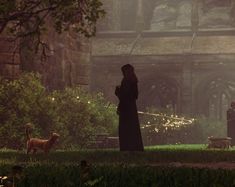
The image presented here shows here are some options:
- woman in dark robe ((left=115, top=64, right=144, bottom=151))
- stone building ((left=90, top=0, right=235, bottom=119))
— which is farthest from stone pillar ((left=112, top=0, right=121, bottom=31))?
woman in dark robe ((left=115, top=64, right=144, bottom=151))

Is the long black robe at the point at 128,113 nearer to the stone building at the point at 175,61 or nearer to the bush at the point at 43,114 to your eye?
the bush at the point at 43,114

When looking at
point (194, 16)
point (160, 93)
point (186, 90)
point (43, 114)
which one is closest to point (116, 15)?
point (194, 16)

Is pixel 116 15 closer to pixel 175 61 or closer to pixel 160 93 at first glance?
pixel 175 61

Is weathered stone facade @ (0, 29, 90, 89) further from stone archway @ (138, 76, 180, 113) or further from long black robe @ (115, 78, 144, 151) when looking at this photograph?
stone archway @ (138, 76, 180, 113)

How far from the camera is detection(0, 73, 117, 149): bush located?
19.2 metres

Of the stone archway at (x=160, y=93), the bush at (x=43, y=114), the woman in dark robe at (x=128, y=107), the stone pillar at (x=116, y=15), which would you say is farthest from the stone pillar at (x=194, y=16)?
the woman in dark robe at (x=128, y=107)

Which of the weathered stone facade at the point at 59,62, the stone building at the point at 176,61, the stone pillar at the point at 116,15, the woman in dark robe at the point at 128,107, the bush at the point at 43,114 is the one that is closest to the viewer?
the woman in dark robe at the point at 128,107

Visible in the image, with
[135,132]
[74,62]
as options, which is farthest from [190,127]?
[135,132]

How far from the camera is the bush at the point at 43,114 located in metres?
19.2

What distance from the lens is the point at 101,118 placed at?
23828mm

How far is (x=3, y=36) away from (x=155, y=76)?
19.4 m

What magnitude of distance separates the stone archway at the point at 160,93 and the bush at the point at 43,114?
47.1 feet

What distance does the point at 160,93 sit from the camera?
38594 mm

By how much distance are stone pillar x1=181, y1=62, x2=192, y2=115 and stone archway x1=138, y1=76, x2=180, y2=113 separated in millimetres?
393
